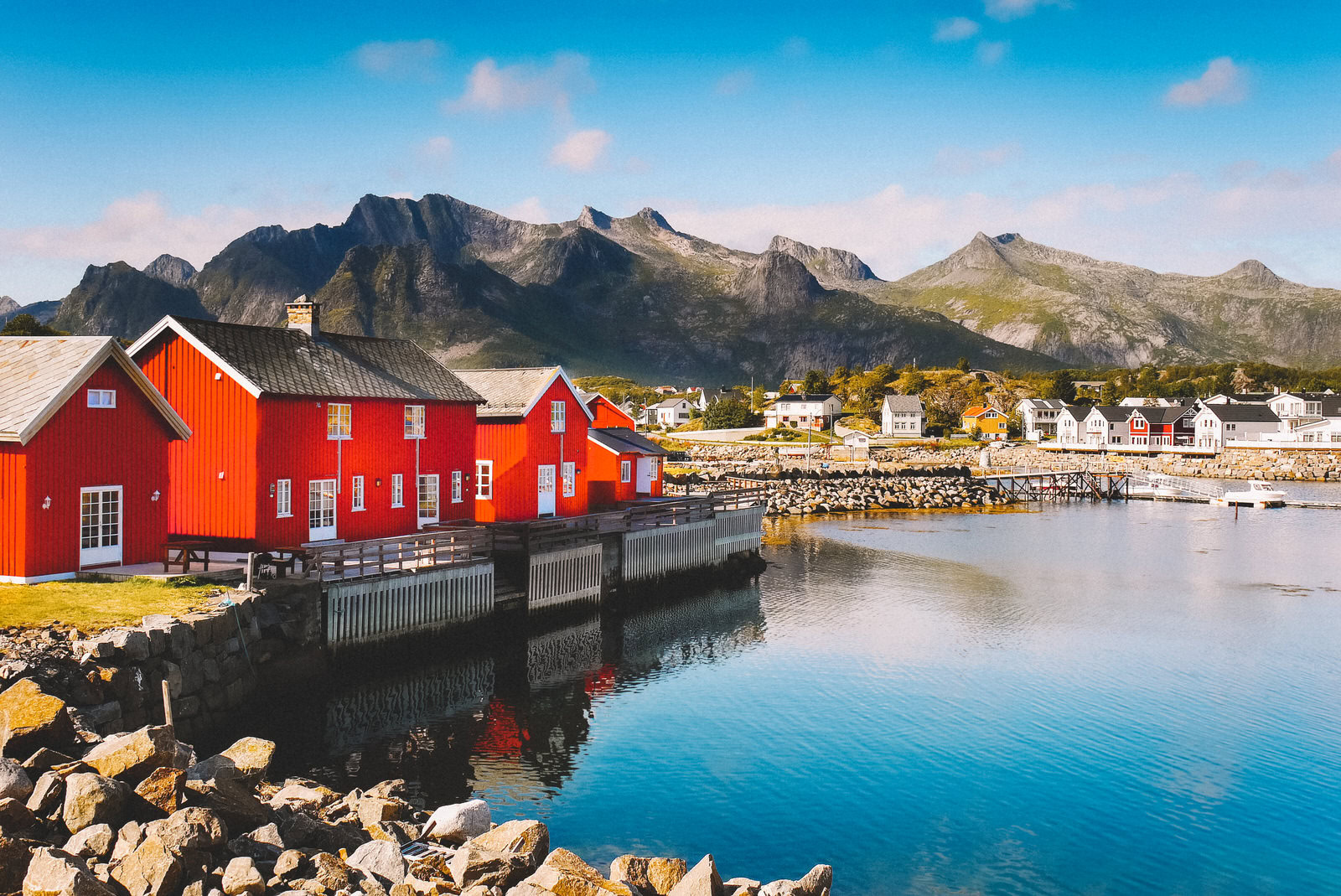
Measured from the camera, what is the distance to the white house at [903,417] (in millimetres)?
159500

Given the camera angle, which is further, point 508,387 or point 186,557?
point 508,387

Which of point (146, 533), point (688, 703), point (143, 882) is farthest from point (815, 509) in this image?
point (143, 882)

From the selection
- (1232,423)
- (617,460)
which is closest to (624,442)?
(617,460)

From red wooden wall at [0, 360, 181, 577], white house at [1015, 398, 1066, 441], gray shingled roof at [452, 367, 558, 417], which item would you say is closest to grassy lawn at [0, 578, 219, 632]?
red wooden wall at [0, 360, 181, 577]

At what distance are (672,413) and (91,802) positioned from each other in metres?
170

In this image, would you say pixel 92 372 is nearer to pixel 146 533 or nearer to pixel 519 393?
pixel 146 533

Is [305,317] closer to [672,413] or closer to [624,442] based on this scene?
[624,442]

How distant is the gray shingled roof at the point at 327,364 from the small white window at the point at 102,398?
14.8 feet

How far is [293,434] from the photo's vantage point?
101ft

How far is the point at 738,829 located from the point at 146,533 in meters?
17.6

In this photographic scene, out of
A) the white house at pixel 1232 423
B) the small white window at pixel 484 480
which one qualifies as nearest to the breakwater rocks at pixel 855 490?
the small white window at pixel 484 480

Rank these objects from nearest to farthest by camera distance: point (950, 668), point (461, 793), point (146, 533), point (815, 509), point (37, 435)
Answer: point (461, 793)
point (37, 435)
point (146, 533)
point (950, 668)
point (815, 509)

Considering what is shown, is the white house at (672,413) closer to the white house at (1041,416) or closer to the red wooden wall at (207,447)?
the white house at (1041,416)

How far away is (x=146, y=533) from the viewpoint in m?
26.4
